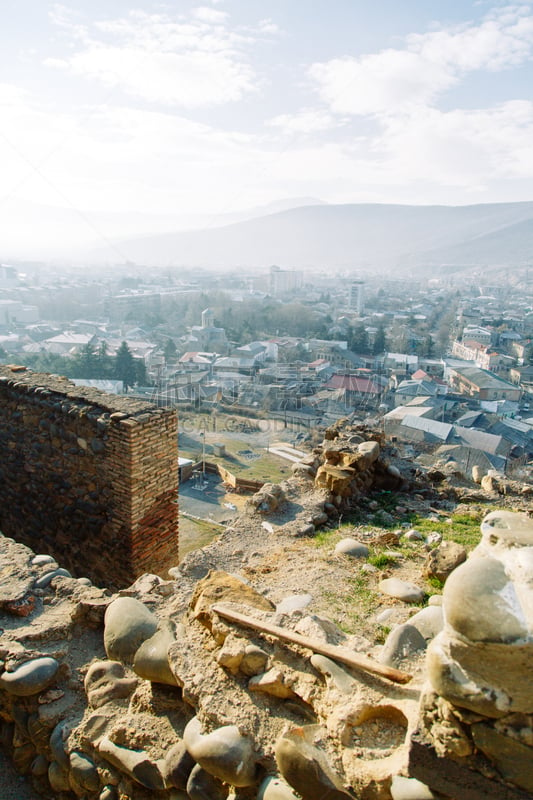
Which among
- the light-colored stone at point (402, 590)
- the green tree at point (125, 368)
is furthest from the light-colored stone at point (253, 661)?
the green tree at point (125, 368)

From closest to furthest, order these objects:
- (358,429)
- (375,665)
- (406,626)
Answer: (375,665) → (406,626) → (358,429)

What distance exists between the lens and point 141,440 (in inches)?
213

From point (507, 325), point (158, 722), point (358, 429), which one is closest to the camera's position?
point (158, 722)

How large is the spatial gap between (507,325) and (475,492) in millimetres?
72582

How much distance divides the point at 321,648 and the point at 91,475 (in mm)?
3819

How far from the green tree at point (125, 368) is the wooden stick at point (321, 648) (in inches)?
1596

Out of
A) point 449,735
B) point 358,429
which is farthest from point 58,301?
point 449,735

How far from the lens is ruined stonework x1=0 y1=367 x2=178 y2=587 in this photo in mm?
5512

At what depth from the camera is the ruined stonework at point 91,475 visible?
5512mm

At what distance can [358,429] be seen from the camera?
8383 millimetres

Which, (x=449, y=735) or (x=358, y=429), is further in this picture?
(x=358, y=429)

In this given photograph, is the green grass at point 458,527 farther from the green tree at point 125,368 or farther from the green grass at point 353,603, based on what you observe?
the green tree at point 125,368

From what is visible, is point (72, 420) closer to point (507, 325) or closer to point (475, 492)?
point (475, 492)

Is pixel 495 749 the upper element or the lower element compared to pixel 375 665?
upper
